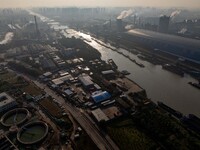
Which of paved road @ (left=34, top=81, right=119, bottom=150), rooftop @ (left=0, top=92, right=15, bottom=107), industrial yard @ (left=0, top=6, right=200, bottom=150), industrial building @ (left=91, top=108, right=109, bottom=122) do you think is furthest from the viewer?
rooftop @ (left=0, top=92, right=15, bottom=107)

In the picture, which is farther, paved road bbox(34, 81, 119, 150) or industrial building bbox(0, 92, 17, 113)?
industrial building bbox(0, 92, 17, 113)

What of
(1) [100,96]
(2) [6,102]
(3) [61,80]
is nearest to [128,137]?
(1) [100,96]

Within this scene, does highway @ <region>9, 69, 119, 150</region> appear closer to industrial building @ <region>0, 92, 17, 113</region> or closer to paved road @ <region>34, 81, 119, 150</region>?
paved road @ <region>34, 81, 119, 150</region>

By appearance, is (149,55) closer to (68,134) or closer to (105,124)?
(105,124)

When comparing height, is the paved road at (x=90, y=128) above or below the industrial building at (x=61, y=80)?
below

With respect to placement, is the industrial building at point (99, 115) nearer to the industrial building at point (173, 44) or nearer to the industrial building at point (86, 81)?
the industrial building at point (86, 81)

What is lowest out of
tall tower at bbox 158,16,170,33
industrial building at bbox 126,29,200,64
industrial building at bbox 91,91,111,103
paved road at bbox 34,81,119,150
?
paved road at bbox 34,81,119,150

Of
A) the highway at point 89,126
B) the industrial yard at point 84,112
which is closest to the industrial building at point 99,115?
the industrial yard at point 84,112

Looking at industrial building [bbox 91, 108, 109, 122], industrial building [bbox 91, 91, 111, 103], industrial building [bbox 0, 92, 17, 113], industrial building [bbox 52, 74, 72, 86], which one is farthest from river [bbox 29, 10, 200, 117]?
industrial building [bbox 0, 92, 17, 113]

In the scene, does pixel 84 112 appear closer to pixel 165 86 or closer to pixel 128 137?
pixel 128 137

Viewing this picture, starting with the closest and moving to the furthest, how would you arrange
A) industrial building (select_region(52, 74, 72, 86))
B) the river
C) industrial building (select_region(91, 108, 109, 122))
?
industrial building (select_region(91, 108, 109, 122)) < the river < industrial building (select_region(52, 74, 72, 86))
